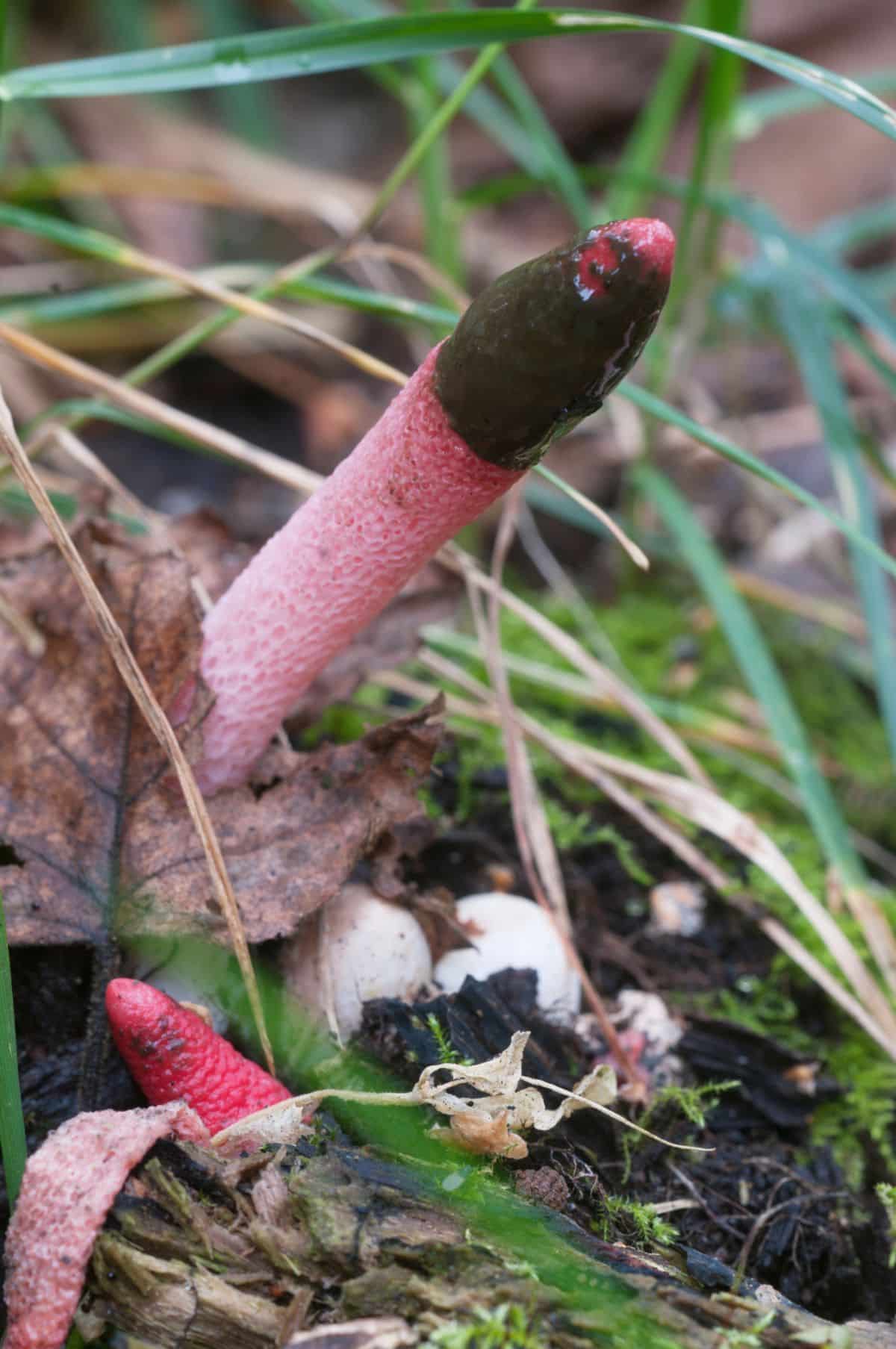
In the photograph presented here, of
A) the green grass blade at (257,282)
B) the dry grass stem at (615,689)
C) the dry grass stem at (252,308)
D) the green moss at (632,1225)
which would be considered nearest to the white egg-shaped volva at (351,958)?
the green moss at (632,1225)

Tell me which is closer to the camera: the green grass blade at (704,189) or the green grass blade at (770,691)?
the green grass blade at (770,691)

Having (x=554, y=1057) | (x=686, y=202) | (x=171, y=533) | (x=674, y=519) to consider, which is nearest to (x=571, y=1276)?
(x=554, y=1057)

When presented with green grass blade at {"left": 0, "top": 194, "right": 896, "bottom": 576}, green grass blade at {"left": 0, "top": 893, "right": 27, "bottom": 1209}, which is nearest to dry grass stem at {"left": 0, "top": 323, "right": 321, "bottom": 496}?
green grass blade at {"left": 0, "top": 194, "right": 896, "bottom": 576}

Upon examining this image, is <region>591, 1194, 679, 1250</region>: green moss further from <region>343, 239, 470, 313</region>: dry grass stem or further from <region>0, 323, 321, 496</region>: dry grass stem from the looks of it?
<region>343, 239, 470, 313</region>: dry grass stem

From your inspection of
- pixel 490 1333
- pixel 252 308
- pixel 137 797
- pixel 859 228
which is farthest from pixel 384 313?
pixel 859 228

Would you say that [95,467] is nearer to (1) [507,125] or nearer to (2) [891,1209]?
(1) [507,125]

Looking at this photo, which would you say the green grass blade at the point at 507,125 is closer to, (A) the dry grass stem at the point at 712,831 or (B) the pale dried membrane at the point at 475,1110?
(A) the dry grass stem at the point at 712,831
